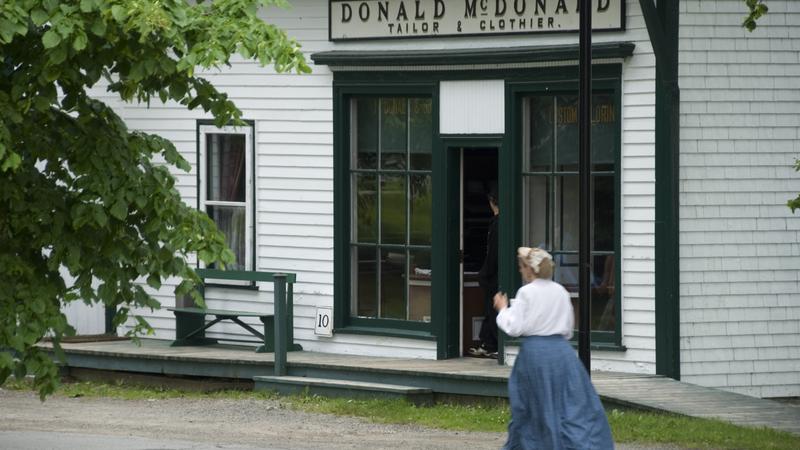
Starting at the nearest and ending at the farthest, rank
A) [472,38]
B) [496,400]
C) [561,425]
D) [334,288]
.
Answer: [561,425] < [496,400] < [472,38] < [334,288]

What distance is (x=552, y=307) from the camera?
9953mm

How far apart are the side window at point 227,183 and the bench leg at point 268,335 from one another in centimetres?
95

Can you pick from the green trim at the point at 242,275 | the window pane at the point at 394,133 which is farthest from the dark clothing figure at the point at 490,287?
the green trim at the point at 242,275

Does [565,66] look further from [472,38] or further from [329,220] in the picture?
[329,220]

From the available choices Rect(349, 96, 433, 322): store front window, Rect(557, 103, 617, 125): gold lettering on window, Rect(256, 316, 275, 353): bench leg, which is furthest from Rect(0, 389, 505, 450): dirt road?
Rect(557, 103, 617, 125): gold lettering on window

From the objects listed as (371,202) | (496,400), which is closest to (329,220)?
(371,202)

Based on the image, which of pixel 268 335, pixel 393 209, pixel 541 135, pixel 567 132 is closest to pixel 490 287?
pixel 393 209

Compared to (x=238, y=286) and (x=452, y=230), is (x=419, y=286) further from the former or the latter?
(x=238, y=286)

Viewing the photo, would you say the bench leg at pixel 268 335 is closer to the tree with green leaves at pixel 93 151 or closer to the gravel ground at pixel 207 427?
the gravel ground at pixel 207 427

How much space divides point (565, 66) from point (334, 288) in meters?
3.73

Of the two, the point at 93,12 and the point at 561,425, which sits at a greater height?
the point at 93,12

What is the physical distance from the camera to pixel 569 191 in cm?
1566

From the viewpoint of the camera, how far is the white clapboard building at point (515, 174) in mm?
15016

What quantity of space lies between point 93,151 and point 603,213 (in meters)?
7.45
